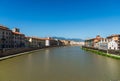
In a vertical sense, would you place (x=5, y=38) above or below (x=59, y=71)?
above

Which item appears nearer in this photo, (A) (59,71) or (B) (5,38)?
(A) (59,71)

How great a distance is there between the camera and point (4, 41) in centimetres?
5416

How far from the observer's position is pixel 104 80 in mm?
16141

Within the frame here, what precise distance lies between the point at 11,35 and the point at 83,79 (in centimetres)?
5031

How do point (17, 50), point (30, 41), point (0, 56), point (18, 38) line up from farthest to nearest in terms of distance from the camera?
point (30, 41)
point (18, 38)
point (17, 50)
point (0, 56)

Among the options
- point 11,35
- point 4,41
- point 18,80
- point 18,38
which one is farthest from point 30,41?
point 18,80

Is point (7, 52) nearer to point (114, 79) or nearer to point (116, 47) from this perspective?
point (114, 79)

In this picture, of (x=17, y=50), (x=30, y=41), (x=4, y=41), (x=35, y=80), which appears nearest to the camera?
(x=35, y=80)

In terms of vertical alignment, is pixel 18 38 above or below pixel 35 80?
above

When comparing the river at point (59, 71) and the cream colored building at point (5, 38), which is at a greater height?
the cream colored building at point (5, 38)

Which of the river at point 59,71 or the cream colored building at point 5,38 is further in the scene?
the cream colored building at point 5,38

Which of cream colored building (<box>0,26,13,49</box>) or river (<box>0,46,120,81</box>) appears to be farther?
cream colored building (<box>0,26,13,49</box>)

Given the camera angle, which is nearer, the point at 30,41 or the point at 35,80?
the point at 35,80

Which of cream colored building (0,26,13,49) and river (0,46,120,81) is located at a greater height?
cream colored building (0,26,13,49)
